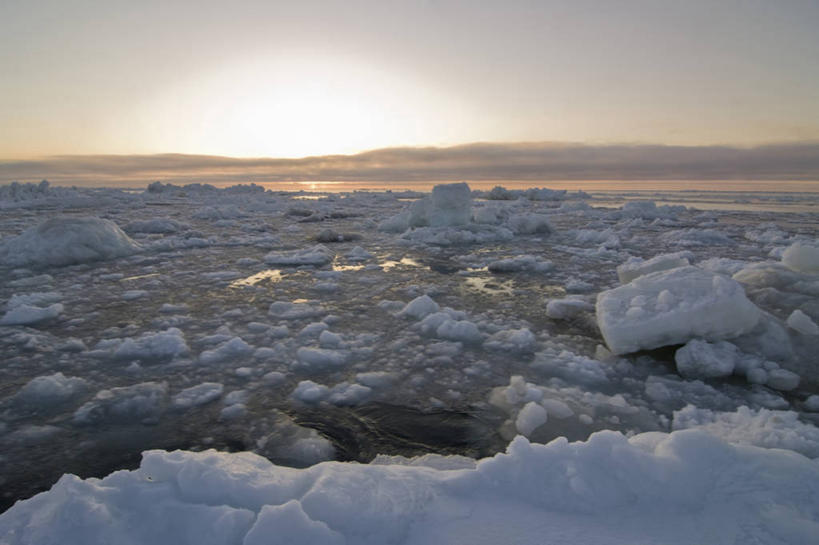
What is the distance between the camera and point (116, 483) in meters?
1.33

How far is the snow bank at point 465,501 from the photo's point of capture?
3.73 feet

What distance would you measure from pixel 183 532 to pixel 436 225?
408 inches

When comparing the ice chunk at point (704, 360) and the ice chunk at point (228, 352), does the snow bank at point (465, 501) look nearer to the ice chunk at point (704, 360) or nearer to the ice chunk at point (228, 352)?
the ice chunk at point (704, 360)

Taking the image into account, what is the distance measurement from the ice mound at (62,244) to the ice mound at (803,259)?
31.7ft

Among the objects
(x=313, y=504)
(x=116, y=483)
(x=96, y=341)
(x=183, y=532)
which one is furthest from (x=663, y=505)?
(x=96, y=341)

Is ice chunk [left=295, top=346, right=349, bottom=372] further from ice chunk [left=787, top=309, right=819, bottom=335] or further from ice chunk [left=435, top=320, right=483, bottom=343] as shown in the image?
ice chunk [left=787, top=309, right=819, bottom=335]

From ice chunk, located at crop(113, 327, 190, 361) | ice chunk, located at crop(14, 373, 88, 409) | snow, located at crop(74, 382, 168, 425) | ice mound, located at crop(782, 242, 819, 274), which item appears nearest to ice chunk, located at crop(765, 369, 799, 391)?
ice mound, located at crop(782, 242, 819, 274)

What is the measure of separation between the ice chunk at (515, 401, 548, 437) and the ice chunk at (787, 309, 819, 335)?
8.49ft

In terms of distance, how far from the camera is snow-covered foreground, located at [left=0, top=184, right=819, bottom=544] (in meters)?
1.21

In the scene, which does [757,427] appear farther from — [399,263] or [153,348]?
[399,263]

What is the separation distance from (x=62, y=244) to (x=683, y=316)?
8332 millimetres

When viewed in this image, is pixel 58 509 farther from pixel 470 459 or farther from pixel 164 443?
pixel 470 459

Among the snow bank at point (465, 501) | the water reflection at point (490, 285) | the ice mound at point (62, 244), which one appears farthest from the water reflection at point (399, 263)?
the snow bank at point (465, 501)

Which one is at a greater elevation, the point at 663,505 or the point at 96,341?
the point at 663,505
